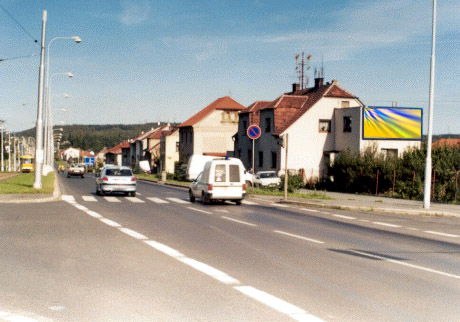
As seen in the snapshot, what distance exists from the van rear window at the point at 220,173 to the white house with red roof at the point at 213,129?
5024 centimetres

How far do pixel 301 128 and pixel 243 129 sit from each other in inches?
376

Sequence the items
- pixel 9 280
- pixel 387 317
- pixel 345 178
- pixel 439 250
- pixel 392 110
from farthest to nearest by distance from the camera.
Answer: pixel 392 110 < pixel 345 178 < pixel 439 250 < pixel 9 280 < pixel 387 317

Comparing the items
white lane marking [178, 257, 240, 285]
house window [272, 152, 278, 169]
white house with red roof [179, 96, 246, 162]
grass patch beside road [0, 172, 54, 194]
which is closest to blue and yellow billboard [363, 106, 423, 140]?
house window [272, 152, 278, 169]

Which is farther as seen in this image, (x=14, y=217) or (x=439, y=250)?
(x=14, y=217)

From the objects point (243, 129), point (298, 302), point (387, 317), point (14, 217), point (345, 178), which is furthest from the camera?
point (243, 129)

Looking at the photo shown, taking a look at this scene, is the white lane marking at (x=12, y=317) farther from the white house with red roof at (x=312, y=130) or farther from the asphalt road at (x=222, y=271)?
the white house with red roof at (x=312, y=130)

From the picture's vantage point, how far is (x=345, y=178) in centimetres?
3666

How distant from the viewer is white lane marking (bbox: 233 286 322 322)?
577 centimetres

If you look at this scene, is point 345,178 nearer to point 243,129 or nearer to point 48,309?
point 243,129

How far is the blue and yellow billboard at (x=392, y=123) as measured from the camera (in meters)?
44.0

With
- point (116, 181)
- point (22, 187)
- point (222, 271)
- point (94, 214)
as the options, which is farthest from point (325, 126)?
point (222, 271)

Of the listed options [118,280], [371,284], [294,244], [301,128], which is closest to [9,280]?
[118,280]

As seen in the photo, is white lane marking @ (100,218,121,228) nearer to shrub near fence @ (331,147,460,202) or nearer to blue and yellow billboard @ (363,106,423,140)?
shrub near fence @ (331,147,460,202)

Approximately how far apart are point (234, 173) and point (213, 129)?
172ft
